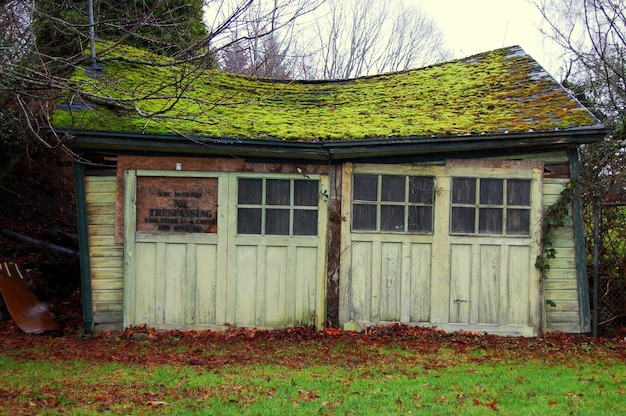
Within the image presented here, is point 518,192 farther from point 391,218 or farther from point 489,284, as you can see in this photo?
point 391,218

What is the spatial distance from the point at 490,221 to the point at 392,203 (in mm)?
1315

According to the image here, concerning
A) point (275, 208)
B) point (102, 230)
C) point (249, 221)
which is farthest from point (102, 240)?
point (275, 208)

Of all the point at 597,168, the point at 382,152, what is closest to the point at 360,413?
the point at 382,152

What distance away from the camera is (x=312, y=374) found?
6.25 metres

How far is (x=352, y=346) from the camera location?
24.1 feet

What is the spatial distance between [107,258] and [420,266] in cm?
418

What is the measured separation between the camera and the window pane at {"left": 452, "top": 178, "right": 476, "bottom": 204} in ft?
26.3

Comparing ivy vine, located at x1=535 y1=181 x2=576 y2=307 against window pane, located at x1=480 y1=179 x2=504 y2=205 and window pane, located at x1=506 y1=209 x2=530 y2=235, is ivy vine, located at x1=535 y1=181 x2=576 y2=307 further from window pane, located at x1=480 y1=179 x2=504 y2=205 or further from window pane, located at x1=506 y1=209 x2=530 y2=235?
window pane, located at x1=480 y1=179 x2=504 y2=205

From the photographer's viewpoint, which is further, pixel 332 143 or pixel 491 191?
pixel 491 191

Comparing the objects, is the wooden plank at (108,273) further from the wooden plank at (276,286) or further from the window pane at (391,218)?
the window pane at (391,218)

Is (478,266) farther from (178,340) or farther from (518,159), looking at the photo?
(178,340)

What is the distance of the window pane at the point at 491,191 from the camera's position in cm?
800

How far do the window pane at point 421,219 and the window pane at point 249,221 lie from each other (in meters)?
2.05

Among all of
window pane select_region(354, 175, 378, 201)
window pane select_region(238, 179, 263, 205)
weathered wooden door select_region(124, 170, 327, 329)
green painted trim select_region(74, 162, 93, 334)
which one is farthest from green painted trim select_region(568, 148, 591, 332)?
green painted trim select_region(74, 162, 93, 334)
